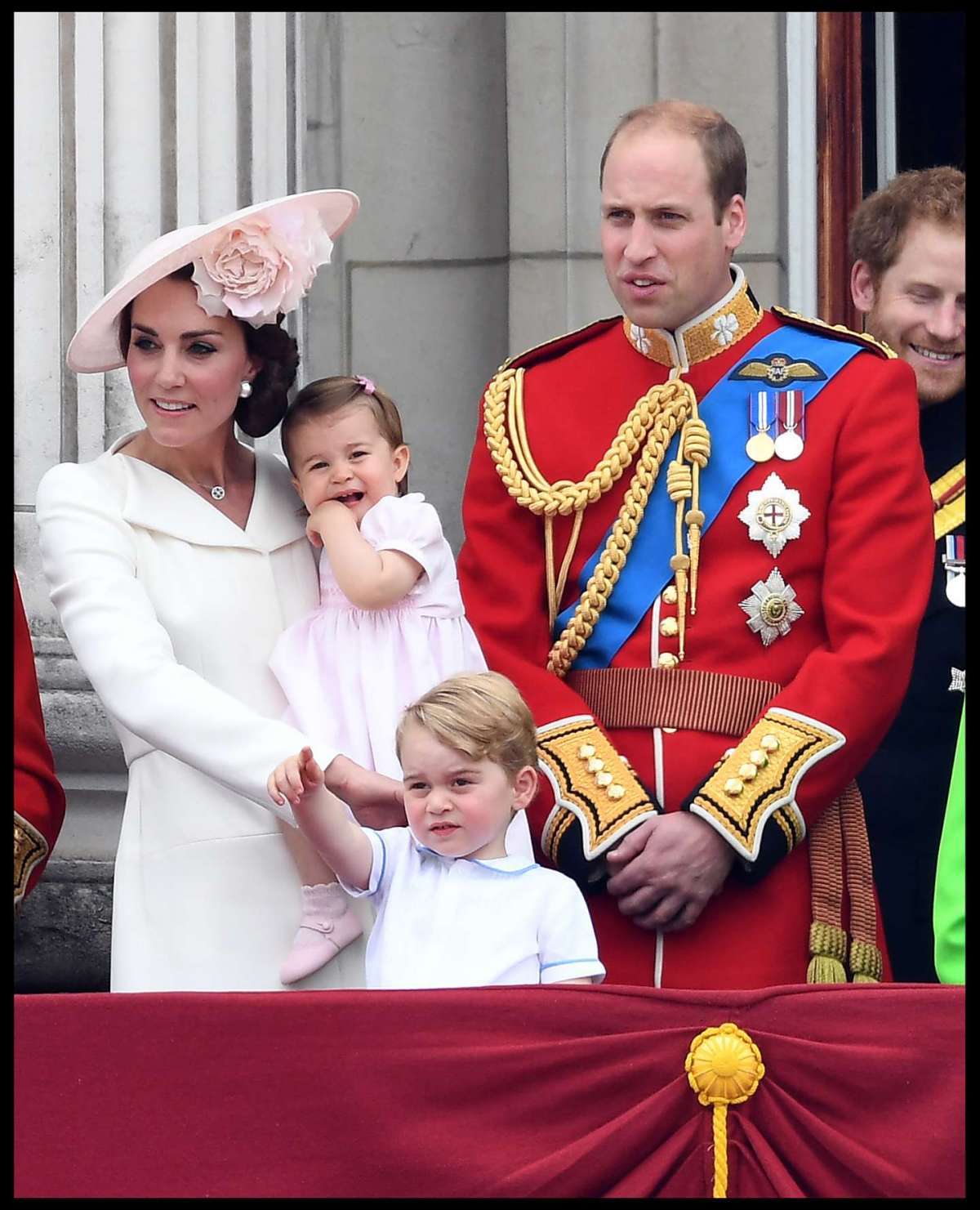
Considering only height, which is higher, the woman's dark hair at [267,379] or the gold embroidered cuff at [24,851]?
the woman's dark hair at [267,379]

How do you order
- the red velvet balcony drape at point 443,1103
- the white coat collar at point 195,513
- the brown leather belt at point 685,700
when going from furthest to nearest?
the white coat collar at point 195,513 → the brown leather belt at point 685,700 → the red velvet balcony drape at point 443,1103

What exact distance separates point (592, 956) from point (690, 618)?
22.4 inches

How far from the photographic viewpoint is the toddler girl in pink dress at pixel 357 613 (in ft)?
10.6

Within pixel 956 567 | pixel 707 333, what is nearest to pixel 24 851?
pixel 707 333

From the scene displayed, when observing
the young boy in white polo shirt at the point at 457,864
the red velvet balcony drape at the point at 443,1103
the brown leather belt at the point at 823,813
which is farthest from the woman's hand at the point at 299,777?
the brown leather belt at the point at 823,813

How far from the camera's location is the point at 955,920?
9.62ft

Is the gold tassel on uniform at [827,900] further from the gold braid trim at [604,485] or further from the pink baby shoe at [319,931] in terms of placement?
the pink baby shoe at [319,931]

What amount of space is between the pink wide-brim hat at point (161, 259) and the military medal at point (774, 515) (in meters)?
0.78

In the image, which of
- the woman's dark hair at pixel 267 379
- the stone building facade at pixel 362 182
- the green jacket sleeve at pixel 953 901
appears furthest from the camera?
the stone building facade at pixel 362 182

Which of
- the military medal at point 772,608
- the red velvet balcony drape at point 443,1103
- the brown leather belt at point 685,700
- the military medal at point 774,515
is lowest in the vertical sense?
the red velvet balcony drape at point 443,1103
